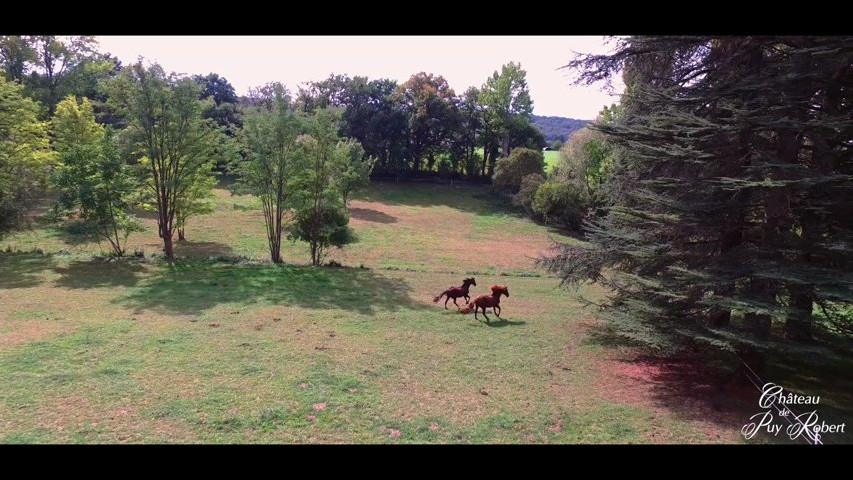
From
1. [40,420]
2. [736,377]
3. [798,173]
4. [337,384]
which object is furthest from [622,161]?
[40,420]

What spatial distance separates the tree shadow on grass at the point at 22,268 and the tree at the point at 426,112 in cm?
4049

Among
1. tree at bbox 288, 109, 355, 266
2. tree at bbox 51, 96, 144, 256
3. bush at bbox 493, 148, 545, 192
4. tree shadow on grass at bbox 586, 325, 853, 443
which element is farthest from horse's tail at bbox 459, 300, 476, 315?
bush at bbox 493, 148, 545, 192

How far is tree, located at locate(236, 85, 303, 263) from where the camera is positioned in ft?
67.7

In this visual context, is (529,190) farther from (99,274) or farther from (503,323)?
(99,274)

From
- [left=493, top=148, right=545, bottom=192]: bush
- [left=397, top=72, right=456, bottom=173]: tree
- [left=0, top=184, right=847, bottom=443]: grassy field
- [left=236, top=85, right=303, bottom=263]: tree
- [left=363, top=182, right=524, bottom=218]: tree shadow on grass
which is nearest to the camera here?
[left=0, top=184, right=847, bottom=443]: grassy field

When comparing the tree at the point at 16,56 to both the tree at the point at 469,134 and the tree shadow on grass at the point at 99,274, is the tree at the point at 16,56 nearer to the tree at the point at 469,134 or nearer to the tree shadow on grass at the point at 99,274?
the tree shadow on grass at the point at 99,274

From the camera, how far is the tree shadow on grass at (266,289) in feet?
47.0

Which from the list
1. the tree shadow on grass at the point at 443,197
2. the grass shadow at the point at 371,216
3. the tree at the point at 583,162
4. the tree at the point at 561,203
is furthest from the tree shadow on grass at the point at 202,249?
the tree at the point at 583,162

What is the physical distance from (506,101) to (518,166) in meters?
15.2

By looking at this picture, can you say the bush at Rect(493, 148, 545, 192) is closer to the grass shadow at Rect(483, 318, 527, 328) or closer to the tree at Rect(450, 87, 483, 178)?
the tree at Rect(450, 87, 483, 178)

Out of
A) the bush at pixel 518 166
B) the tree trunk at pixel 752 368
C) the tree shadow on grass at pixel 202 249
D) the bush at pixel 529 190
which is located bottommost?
the tree shadow on grass at pixel 202 249

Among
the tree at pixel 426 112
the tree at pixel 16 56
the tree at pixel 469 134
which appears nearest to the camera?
the tree at pixel 16 56

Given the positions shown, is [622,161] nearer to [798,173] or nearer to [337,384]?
[798,173]

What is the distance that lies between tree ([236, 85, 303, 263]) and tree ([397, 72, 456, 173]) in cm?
3375
